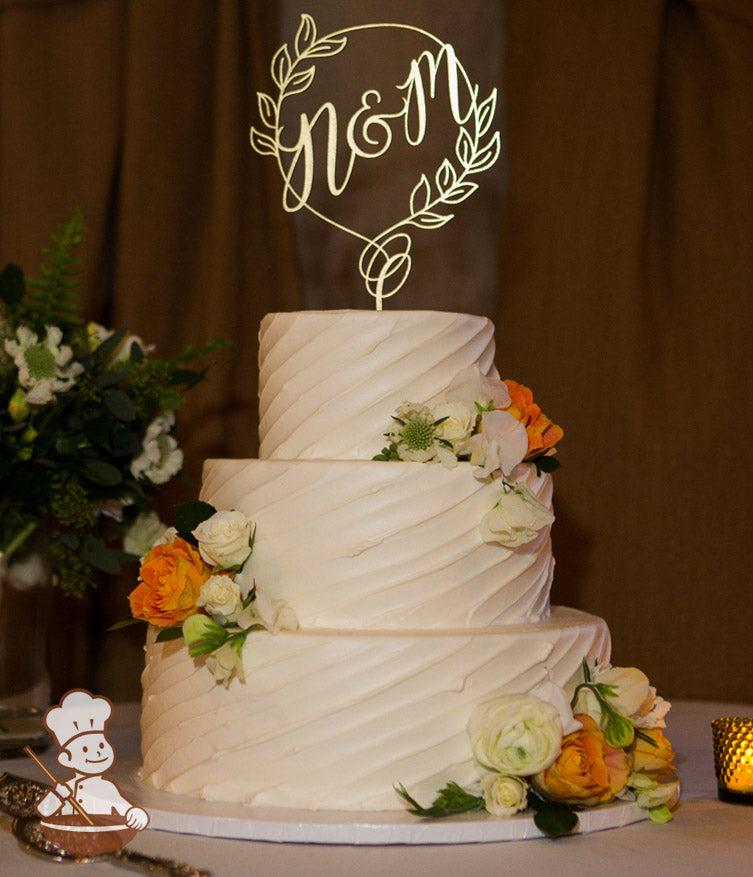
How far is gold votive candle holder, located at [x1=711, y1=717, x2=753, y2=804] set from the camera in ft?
6.21

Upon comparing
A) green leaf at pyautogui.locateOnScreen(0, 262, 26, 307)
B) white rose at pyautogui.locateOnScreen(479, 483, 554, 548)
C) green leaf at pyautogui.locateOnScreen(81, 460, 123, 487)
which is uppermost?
green leaf at pyautogui.locateOnScreen(0, 262, 26, 307)

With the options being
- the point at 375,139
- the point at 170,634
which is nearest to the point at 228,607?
the point at 170,634

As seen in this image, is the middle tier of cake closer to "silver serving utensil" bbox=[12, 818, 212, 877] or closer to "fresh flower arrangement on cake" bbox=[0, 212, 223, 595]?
"silver serving utensil" bbox=[12, 818, 212, 877]

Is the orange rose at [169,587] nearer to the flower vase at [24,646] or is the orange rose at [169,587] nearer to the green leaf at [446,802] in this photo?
the green leaf at [446,802]

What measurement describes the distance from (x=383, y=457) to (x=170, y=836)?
0.64 m

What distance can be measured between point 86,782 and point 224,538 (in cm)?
41

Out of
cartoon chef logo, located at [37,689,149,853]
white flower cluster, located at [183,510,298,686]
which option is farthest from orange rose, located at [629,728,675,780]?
cartoon chef logo, located at [37,689,149,853]

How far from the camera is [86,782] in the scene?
1504 mm

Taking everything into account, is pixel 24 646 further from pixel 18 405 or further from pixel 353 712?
pixel 353 712

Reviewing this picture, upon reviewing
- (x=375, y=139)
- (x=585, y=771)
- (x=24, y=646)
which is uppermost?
(x=375, y=139)

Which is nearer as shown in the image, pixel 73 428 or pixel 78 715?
pixel 78 715

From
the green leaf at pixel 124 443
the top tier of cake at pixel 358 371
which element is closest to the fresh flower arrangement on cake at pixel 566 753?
the top tier of cake at pixel 358 371

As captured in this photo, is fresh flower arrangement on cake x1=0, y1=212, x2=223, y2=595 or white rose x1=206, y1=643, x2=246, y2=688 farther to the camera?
fresh flower arrangement on cake x1=0, y1=212, x2=223, y2=595

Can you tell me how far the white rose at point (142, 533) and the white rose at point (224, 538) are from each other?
91 cm
